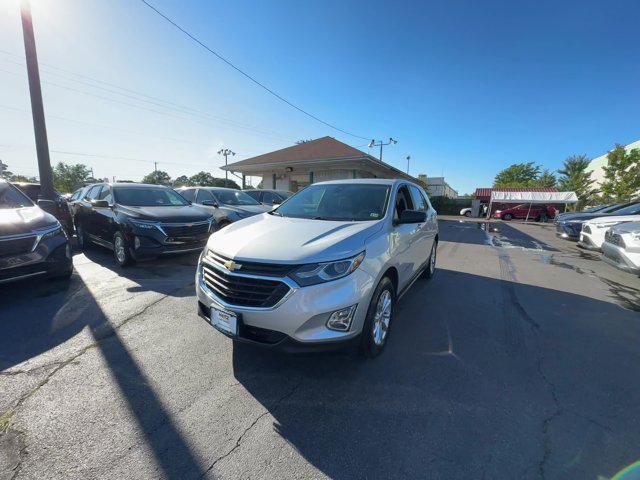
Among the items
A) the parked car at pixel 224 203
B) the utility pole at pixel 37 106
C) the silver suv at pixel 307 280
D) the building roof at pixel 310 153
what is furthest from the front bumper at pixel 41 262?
the building roof at pixel 310 153

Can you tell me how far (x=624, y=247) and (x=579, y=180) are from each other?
122ft

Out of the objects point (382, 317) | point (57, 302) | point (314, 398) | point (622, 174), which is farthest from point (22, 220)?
point (622, 174)

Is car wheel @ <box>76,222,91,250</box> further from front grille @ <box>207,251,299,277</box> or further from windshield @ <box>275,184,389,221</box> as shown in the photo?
front grille @ <box>207,251,299,277</box>

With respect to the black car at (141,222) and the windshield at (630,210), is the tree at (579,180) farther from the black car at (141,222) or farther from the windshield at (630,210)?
the black car at (141,222)

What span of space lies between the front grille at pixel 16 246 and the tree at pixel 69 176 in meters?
62.2

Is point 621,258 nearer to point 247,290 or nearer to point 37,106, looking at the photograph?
point 247,290

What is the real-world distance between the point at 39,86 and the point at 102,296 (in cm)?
735

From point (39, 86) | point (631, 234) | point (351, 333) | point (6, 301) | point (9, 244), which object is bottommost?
point (6, 301)

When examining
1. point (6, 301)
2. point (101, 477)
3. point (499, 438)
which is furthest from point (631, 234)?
point (6, 301)

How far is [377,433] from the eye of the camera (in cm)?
191

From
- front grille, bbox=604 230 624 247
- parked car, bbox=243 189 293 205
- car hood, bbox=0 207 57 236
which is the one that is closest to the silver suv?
car hood, bbox=0 207 57 236

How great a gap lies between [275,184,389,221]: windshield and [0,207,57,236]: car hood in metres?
3.36

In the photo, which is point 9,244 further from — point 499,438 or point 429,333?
point 499,438

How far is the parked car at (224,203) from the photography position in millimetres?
7828
